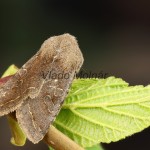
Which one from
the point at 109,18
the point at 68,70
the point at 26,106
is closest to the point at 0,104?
the point at 26,106

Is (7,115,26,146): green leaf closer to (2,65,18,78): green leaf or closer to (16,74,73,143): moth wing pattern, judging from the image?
(16,74,73,143): moth wing pattern

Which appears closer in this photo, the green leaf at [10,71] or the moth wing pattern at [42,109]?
the moth wing pattern at [42,109]

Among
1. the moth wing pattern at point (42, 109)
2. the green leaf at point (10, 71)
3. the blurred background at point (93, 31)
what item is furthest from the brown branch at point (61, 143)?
the blurred background at point (93, 31)

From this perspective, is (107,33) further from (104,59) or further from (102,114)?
(102,114)

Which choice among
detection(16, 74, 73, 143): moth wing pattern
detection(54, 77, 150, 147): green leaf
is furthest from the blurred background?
detection(16, 74, 73, 143): moth wing pattern

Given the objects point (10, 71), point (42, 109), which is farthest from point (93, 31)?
point (42, 109)

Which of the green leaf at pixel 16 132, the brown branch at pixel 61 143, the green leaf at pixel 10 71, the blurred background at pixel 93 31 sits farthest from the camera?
the blurred background at pixel 93 31

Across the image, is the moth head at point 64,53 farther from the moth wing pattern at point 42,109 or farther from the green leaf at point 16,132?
the green leaf at point 16,132

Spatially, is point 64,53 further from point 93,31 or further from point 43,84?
point 93,31
